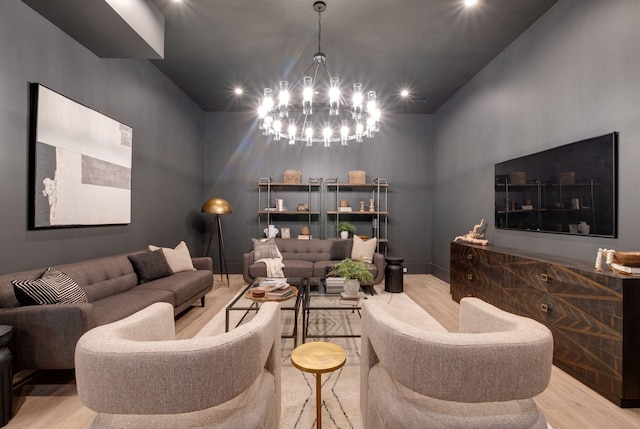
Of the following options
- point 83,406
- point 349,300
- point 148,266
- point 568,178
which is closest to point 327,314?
point 349,300

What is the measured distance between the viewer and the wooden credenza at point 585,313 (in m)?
1.95

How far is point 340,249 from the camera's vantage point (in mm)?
5320

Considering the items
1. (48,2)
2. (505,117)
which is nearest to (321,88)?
(505,117)

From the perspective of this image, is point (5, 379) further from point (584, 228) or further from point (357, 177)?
point (357, 177)

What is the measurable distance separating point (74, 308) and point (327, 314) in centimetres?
246

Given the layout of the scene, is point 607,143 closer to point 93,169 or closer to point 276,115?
point 276,115

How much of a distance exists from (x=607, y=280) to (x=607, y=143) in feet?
3.90

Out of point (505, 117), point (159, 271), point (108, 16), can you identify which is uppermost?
point (108, 16)

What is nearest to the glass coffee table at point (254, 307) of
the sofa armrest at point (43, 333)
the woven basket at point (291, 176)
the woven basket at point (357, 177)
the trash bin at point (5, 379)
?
the sofa armrest at point (43, 333)

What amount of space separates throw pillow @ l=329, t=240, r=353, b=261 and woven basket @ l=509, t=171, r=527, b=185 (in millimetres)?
2554

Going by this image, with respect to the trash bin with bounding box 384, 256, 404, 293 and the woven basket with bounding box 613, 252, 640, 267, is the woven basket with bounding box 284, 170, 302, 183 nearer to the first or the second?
the trash bin with bounding box 384, 256, 404, 293

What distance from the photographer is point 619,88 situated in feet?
8.11

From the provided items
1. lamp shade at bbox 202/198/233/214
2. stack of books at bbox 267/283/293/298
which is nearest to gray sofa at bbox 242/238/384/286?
lamp shade at bbox 202/198/233/214

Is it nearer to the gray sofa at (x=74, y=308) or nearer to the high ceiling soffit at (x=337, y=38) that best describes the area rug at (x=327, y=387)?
the gray sofa at (x=74, y=308)
